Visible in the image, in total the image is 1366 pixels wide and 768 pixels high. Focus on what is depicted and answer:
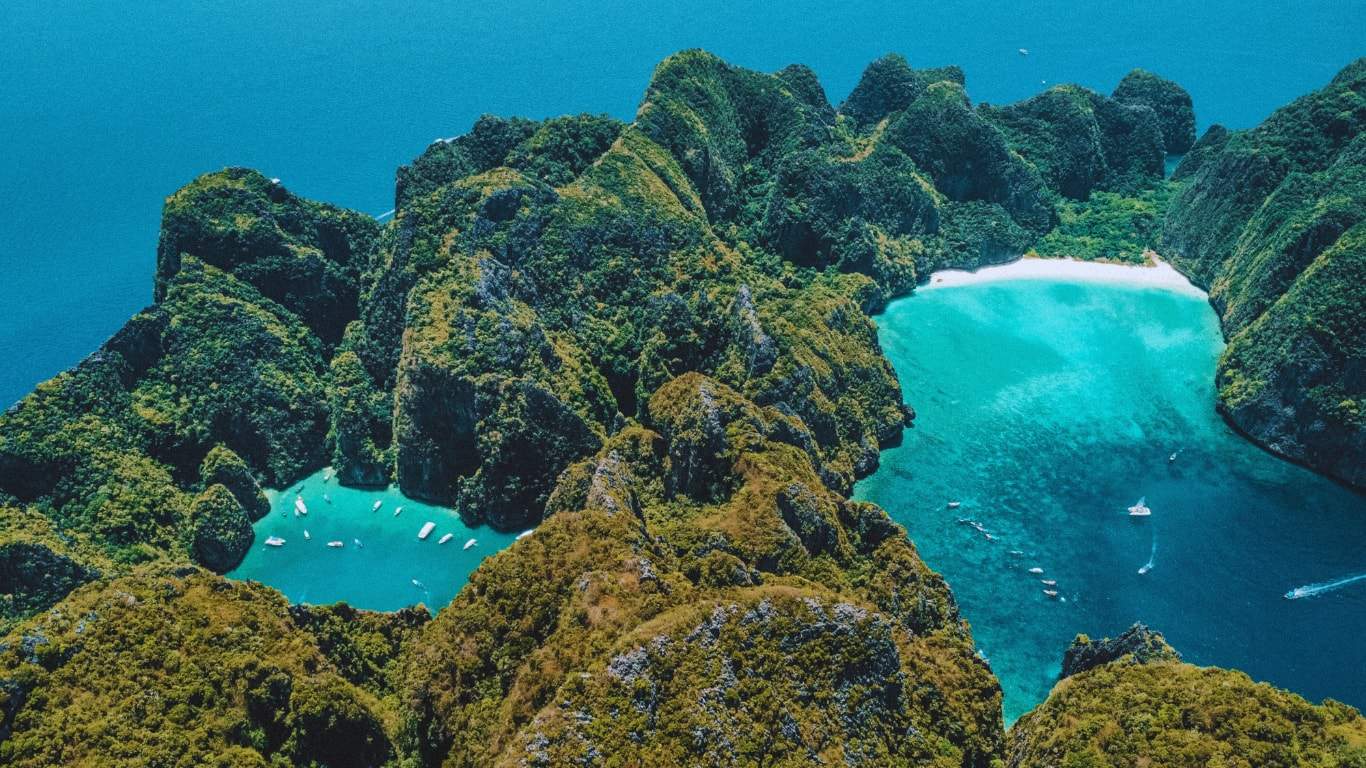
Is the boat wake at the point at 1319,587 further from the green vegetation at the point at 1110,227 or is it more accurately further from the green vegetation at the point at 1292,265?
the green vegetation at the point at 1110,227

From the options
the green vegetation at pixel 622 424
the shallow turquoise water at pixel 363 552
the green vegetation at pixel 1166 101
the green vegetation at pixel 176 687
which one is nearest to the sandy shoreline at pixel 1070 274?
the green vegetation at pixel 622 424

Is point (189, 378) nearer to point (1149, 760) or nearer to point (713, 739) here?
point (713, 739)

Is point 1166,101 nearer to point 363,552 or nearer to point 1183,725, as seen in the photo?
point 1183,725

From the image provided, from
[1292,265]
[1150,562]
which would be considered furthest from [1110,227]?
[1150,562]

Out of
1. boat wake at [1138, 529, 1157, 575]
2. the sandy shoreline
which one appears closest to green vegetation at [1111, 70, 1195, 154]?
the sandy shoreline

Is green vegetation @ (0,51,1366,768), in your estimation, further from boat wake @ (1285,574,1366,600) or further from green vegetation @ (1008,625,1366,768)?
boat wake @ (1285,574,1366,600)

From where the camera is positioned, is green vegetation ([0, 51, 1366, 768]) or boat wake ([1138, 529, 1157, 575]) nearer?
green vegetation ([0, 51, 1366, 768])
